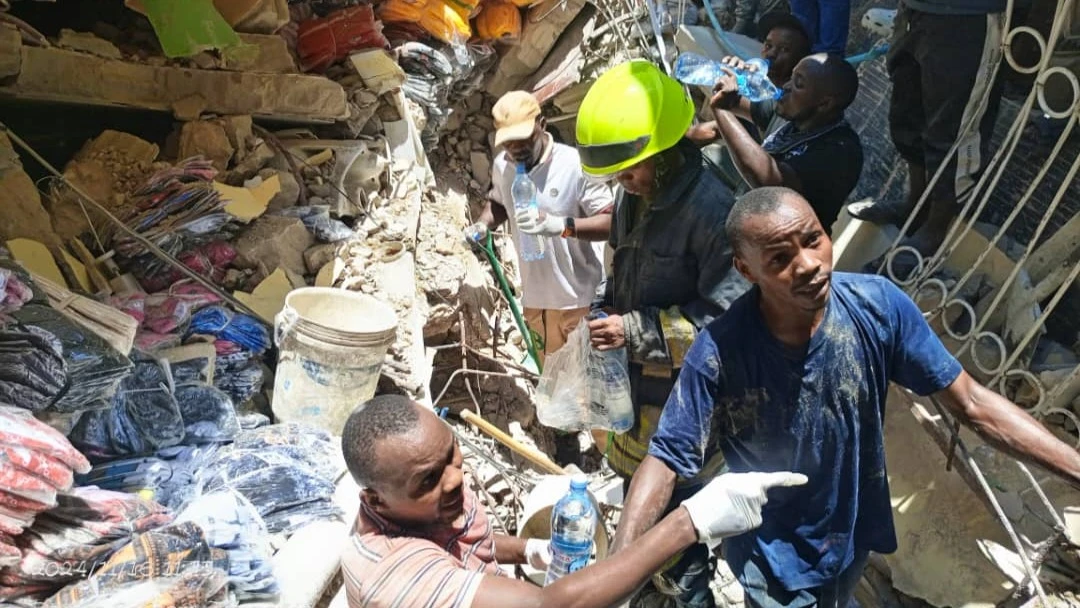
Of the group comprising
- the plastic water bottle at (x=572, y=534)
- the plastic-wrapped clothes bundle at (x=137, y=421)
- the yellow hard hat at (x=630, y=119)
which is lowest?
the plastic-wrapped clothes bundle at (x=137, y=421)

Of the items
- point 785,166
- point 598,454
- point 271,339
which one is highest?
point 785,166

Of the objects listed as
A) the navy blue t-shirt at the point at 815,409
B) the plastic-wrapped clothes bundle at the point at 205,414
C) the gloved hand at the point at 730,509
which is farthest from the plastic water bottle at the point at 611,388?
the plastic-wrapped clothes bundle at the point at 205,414

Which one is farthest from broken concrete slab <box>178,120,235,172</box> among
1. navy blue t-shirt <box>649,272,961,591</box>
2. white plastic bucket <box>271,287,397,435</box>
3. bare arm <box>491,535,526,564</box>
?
navy blue t-shirt <box>649,272,961,591</box>

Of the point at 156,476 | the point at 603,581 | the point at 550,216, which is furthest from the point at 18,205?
the point at 603,581

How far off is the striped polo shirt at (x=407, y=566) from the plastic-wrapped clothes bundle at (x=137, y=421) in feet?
6.60

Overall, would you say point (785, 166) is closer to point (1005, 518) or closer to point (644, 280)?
point (644, 280)

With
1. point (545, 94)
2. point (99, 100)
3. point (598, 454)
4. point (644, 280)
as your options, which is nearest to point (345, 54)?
point (99, 100)

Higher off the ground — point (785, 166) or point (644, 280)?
point (785, 166)

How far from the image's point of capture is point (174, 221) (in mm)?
4559

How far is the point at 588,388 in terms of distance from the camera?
10.6ft

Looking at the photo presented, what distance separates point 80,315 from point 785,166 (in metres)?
3.08

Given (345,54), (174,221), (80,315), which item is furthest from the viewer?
(345,54)

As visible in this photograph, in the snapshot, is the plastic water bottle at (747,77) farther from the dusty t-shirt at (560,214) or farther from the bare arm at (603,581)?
the bare arm at (603,581)

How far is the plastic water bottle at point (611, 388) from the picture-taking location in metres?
3.14
